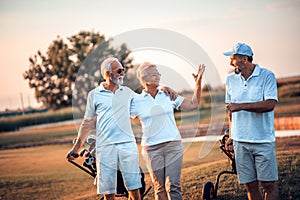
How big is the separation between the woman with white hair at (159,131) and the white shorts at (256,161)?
47 cm

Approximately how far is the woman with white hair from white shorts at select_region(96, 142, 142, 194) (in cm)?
15

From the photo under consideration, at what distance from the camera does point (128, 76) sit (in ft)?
14.9

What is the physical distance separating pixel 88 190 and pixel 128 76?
12.3 ft

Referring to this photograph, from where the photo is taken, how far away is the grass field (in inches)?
230

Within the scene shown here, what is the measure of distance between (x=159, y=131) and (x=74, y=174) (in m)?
5.87

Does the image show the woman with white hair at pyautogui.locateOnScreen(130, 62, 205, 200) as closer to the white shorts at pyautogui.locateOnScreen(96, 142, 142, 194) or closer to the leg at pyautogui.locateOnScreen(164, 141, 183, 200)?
the leg at pyautogui.locateOnScreen(164, 141, 183, 200)

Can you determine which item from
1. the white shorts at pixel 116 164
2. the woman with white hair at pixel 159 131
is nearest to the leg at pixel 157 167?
the woman with white hair at pixel 159 131

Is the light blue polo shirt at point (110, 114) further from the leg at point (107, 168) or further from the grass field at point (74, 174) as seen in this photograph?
the grass field at point (74, 174)

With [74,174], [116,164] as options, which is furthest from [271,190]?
[74,174]

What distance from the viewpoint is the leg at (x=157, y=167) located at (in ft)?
14.1

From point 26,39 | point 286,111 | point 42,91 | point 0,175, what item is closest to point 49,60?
point 42,91

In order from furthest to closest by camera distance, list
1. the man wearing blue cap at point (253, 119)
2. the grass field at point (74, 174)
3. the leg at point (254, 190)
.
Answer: the grass field at point (74, 174) → the leg at point (254, 190) → the man wearing blue cap at point (253, 119)

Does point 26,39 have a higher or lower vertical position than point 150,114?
higher

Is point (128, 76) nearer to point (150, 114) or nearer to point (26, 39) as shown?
point (150, 114)
